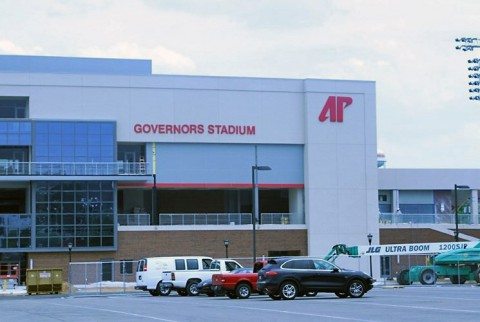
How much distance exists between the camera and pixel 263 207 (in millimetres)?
77750

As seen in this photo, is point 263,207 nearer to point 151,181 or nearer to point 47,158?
point 151,181

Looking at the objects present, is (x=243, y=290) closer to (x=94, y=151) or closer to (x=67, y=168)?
(x=67, y=168)

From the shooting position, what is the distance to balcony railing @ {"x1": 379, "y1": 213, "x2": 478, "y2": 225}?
77875mm

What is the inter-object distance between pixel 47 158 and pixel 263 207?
1876 centimetres

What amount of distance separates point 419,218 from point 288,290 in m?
45.0

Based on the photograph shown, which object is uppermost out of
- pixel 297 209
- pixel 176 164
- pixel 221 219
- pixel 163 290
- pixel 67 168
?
pixel 176 164

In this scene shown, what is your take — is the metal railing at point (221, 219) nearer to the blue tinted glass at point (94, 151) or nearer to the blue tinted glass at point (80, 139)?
the blue tinted glass at point (94, 151)

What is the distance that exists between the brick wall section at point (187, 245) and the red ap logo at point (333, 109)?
8996mm

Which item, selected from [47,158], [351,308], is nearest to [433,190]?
[47,158]

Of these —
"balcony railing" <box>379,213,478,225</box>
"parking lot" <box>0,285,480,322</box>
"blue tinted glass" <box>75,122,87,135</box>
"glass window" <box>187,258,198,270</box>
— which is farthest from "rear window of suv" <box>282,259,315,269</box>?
"balcony railing" <box>379,213,478,225</box>

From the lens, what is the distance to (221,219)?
72438 mm

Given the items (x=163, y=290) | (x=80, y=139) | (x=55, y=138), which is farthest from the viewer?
(x=80, y=139)

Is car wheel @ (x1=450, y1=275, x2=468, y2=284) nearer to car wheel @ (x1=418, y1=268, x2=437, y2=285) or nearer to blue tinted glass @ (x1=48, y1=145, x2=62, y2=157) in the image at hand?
car wheel @ (x1=418, y1=268, x2=437, y2=285)

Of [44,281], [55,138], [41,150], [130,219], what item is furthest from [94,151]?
[44,281]
